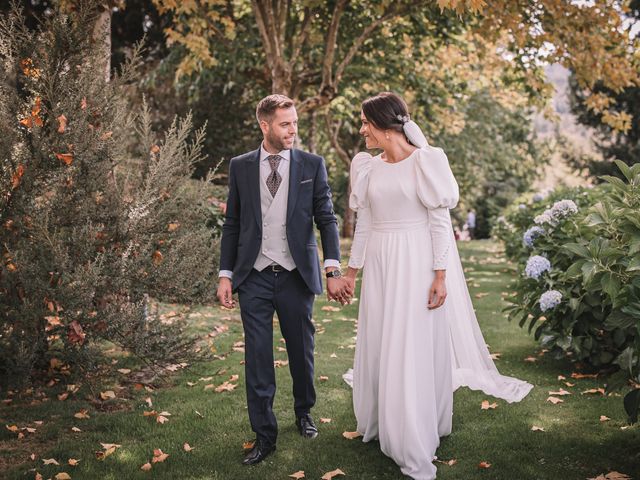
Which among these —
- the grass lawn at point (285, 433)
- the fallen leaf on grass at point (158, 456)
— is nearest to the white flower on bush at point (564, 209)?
the grass lawn at point (285, 433)

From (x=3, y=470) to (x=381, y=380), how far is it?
2.50m

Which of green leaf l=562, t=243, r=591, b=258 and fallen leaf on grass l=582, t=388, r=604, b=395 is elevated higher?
green leaf l=562, t=243, r=591, b=258

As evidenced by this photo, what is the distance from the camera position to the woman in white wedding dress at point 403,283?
4008 millimetres

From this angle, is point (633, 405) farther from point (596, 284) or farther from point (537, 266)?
point (537, 266)

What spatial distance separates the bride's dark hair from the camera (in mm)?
4137

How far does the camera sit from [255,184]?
170 inches

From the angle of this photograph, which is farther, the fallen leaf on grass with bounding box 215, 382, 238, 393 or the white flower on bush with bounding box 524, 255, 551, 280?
the white flower on bush with bounding box 524, 255, 551, 280

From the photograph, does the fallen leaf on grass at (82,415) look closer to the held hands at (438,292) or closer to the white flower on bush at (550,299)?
the held hands at (438,292)

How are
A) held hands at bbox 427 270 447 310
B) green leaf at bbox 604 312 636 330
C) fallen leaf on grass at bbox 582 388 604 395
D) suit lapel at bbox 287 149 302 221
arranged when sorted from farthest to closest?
fallen leaf on grass at bbox 582 388 604 395, suit lapel at bbox 287 149 302 221, held hands at bbox 427 270 447 310, green leaf at bbox 604 312 636 330

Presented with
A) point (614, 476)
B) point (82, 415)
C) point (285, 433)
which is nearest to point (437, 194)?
point (614, 476)

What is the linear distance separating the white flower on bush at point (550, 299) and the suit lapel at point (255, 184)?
2.87 metres

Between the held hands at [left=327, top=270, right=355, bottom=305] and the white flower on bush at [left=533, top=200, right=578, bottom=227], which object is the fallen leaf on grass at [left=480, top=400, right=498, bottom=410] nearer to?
the held hands at [left=327, top=270, right=355, bottom=305]

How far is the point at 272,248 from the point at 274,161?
59 cm

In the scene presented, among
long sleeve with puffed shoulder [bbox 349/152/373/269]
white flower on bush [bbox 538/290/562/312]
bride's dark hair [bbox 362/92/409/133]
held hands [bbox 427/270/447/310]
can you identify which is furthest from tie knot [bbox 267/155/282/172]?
white flower on bush [bbox 538/290/562/312]
